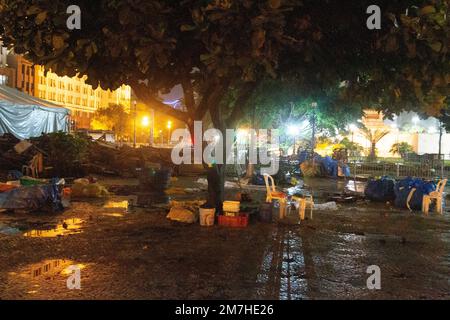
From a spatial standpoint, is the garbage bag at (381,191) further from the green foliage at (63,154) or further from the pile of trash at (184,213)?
the green foliage at (63,154)

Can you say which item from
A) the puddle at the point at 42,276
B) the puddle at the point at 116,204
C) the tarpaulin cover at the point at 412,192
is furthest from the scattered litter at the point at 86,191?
the tarpaulin cover at the point at 412,192

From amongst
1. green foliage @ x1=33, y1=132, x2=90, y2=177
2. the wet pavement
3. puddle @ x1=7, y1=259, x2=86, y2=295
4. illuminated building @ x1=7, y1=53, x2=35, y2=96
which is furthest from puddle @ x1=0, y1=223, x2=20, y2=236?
illuminated building @ x1=7, y1=53, x2=35, y2=96

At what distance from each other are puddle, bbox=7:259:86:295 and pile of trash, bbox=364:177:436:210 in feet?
34.8

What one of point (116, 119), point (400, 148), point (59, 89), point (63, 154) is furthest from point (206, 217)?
point (59, 89)

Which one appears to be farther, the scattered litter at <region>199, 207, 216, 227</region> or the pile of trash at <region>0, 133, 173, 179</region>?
the pile of trash at <region>0, 133, 173, 179</region>

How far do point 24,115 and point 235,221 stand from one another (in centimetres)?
1596

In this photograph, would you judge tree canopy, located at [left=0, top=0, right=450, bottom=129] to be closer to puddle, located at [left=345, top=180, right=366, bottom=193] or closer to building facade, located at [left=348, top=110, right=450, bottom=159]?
puddle, located at [left=345, top=180, right=366, bottom=193]

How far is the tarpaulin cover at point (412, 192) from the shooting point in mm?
13992

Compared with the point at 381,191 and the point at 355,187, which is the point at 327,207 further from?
the point at 355,187

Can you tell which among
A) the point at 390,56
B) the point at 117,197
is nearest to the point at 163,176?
the point at 117,197

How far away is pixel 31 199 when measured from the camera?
1144 centimetres

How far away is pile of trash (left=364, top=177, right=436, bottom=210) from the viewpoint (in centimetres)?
1404

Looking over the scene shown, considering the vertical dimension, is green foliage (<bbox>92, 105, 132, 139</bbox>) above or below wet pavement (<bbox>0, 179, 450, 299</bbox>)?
above

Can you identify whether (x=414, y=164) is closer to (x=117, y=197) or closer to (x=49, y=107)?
(x=117, y=197)
